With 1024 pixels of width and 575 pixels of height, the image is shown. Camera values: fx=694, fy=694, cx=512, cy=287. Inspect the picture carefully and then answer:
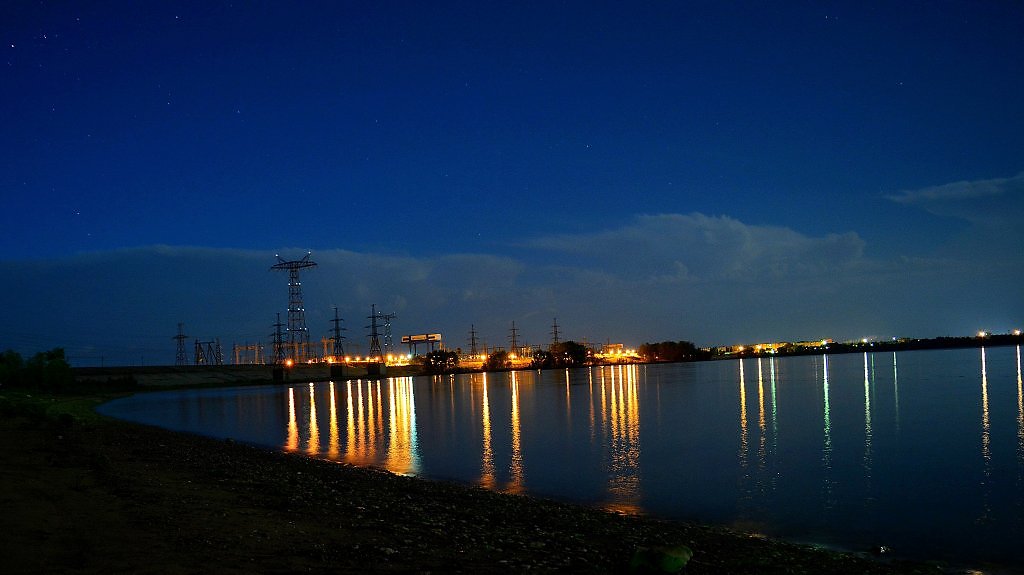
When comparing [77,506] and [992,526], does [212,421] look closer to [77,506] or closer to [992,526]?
[77,506]

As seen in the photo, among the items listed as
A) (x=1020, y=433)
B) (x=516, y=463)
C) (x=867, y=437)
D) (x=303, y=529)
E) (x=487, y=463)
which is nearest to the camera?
(x=303, y=529)

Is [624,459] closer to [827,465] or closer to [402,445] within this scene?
[827,465]

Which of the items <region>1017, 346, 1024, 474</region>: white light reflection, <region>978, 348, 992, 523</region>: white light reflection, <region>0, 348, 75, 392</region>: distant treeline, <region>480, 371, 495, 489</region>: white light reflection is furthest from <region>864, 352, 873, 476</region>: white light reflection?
<region>0, 348, 75, 392</region>: distant treeline

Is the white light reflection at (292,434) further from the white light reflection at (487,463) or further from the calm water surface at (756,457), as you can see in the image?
the white light reflection at (487,463)

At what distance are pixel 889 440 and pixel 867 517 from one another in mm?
20414

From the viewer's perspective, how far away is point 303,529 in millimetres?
14086

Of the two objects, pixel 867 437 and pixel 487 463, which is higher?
pixel 487 463

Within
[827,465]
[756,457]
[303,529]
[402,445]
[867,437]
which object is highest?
[303,529]

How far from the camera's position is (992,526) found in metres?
19.7

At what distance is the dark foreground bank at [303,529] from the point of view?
11.3 metres

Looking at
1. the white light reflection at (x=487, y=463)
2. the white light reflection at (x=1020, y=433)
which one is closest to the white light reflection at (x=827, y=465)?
the white light reflection at (x=1020, y=433)

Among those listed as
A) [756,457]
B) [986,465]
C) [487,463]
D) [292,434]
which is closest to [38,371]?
[292,434]

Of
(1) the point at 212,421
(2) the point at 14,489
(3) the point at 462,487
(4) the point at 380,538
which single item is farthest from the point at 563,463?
(1) the point at 212,421

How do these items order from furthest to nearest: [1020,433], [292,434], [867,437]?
1. [292,434]
2. [867,437]
3. [1020,433]
